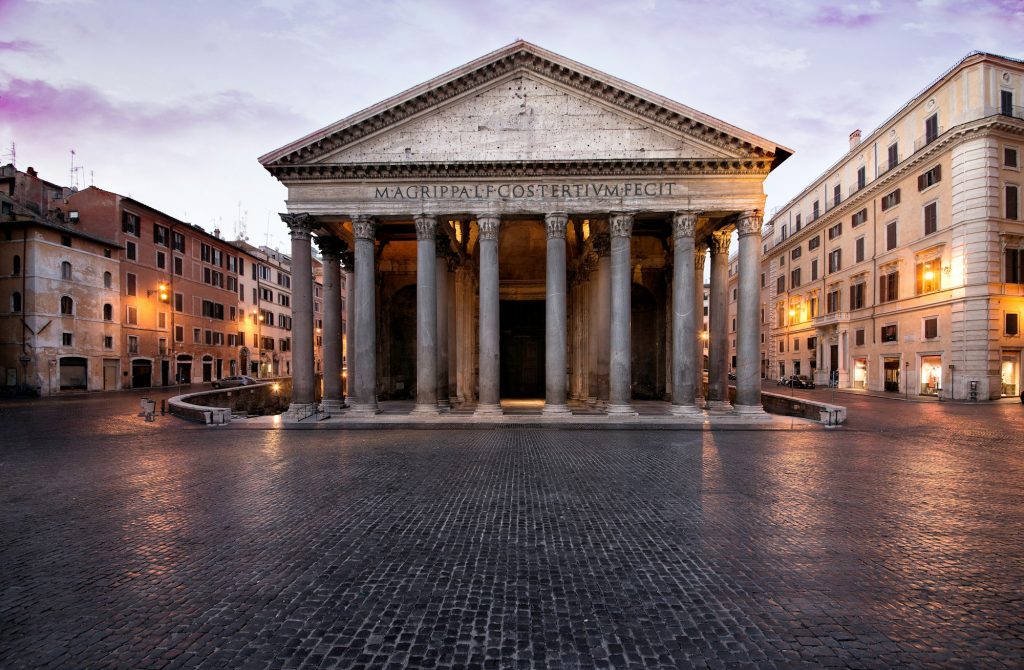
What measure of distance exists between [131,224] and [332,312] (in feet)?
98.6

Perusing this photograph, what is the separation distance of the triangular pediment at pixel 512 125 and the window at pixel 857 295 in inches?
977

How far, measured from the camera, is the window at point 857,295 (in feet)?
120

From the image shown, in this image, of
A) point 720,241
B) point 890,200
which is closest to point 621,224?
point 720,241

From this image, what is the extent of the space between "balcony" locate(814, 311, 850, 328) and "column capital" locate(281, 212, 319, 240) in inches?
1557

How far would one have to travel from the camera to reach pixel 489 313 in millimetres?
18656

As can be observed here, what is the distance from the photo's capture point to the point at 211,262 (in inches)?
1881

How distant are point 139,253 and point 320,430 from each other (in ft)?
116

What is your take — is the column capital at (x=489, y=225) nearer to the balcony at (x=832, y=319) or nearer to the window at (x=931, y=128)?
the window at (x=931, y=128)

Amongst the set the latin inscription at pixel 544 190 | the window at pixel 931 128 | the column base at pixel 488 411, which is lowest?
the column base at pixel 488 411

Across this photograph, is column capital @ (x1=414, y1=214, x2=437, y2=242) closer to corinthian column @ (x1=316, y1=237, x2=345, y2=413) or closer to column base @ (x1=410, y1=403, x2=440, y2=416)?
corinthian column @ (x1=316, y1=237, x2=345, y2=413)

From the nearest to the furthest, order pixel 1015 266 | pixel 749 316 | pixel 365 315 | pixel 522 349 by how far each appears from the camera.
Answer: pixel 749 316 < pixel 365 315 < pixel 1015 266 < pixel 522 349

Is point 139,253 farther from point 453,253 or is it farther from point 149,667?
point 149,667

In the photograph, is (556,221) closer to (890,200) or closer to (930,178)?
(930,178)

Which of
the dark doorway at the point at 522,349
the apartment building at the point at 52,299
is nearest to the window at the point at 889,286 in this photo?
the dark doorway at the point at 522,349
